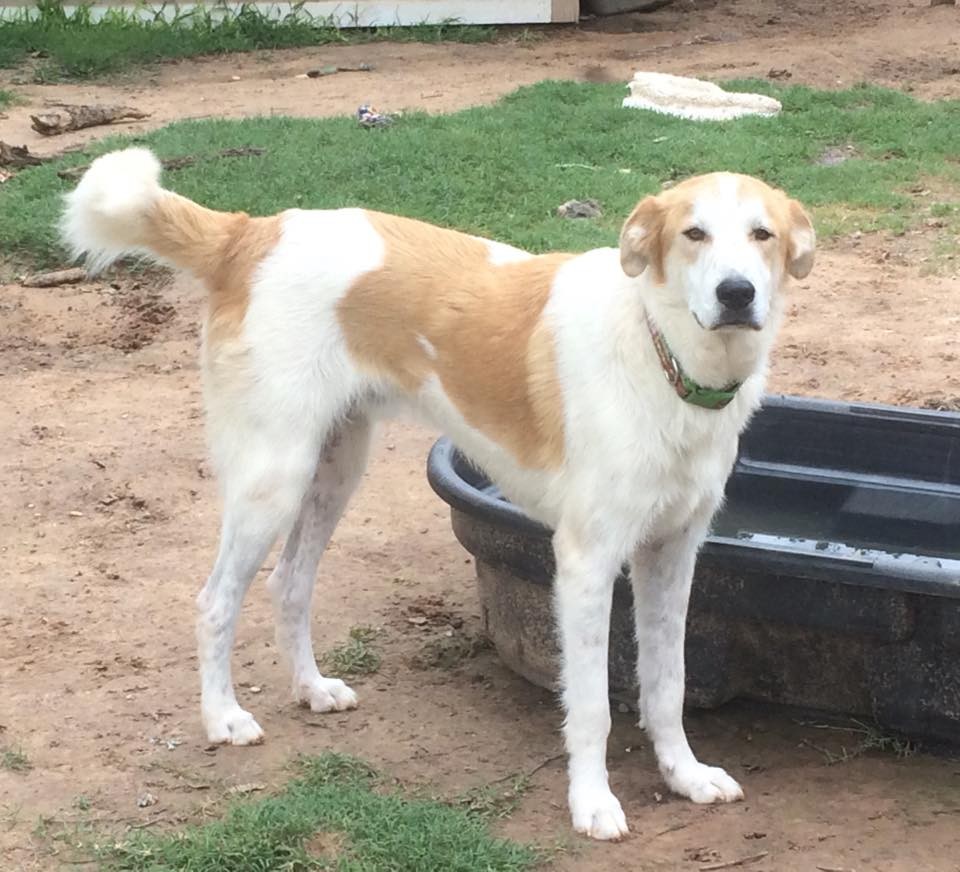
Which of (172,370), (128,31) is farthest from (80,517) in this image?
(128,31)

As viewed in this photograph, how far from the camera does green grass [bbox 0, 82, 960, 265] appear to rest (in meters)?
8.66

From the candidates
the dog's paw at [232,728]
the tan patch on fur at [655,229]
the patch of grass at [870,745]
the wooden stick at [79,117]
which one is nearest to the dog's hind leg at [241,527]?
the dog's paw at [232,728]

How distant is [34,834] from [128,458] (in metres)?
2.66

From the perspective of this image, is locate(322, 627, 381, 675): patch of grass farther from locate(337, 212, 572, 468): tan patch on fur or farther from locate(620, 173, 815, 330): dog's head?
locate(620, 173, 815, 330): dog's head

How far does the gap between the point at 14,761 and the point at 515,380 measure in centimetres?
165

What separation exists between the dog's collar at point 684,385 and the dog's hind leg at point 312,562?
1.07 m

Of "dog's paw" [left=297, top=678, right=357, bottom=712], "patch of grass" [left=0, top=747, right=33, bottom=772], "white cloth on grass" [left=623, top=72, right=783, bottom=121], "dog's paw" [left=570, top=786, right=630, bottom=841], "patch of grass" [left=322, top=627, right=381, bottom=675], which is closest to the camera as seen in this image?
"dog's paw" [left=570, top=786, right=630, bottom=841]

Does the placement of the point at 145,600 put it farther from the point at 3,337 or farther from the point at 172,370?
the point at 3,337

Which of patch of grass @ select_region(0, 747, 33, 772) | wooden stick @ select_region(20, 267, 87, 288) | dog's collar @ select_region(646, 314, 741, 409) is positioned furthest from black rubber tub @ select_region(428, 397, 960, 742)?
wooden stick @ select_region(20, 267, 87, 288)

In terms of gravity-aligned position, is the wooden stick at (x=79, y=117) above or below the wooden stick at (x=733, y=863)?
above

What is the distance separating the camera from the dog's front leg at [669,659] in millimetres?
3891

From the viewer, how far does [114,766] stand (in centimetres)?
408

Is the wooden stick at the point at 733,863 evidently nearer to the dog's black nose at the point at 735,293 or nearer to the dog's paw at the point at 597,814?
the dog's paw at the point at 597,814

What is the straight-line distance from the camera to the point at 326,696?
14.5 feet
